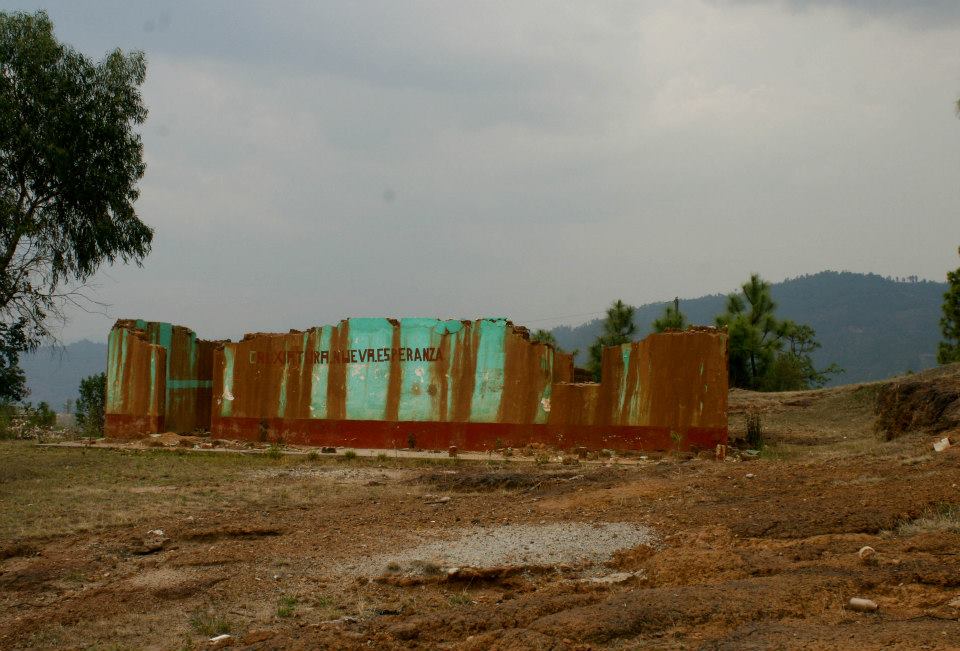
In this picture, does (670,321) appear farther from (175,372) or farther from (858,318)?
(858,318)

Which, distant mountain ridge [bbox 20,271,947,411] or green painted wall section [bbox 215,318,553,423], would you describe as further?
distant mountain ridge [bbox 20,271,947,411]

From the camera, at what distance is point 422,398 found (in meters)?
18.9

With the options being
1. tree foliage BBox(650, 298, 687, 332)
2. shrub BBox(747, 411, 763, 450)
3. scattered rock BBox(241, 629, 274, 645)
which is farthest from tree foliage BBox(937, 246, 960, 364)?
scattered rock BBox(241, 629, 274, 645)

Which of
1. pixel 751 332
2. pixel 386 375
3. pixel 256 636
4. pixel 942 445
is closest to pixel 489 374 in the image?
pixel 386 375

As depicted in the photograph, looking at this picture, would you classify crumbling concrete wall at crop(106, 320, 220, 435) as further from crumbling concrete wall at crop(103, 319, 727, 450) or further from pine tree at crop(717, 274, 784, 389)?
pine tree at crop(717, 274, 784, 389)

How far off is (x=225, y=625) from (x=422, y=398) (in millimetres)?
12816

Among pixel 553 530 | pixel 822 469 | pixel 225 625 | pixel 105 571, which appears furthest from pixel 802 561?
pixel 105 571

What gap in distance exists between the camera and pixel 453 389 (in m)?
18.6

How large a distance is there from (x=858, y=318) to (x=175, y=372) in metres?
152

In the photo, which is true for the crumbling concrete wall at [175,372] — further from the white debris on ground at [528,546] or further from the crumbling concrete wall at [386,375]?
the white debris on ground at [528,546]

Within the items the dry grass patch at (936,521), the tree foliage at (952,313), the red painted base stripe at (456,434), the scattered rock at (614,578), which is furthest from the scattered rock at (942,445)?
the tree foliage at (952,313)

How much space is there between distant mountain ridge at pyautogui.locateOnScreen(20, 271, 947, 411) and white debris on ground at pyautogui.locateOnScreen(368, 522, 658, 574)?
383 ft

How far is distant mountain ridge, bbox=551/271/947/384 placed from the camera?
13500cm

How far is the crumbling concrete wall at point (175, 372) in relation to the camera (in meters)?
22.6
